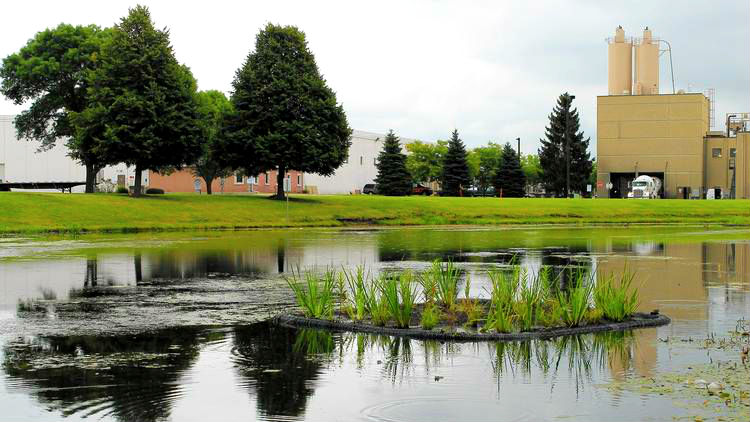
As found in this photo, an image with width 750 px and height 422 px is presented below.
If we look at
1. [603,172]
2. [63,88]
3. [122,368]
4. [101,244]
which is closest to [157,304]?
[122,368]

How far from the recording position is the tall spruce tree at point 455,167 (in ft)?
348

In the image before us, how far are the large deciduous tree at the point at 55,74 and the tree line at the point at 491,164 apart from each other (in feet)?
130

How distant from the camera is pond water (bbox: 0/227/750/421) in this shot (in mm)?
8789

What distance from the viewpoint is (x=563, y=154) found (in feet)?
386

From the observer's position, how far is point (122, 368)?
34.9 feet

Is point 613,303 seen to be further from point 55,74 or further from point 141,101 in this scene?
point 55,74

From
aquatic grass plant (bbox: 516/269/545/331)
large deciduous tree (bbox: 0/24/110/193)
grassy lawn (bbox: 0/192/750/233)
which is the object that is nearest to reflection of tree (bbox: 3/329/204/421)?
aquatic grass plant (bbox: 516/269/545/331)

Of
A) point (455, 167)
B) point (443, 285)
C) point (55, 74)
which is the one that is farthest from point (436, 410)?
point (455, 167)

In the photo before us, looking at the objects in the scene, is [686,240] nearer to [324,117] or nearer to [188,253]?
[188,253]

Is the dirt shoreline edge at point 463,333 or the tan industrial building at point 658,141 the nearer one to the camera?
the dirt shoreline edge at point 463,333

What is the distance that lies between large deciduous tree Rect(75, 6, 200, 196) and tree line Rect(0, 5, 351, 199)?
66 mm

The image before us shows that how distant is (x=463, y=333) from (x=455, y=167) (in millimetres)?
93861

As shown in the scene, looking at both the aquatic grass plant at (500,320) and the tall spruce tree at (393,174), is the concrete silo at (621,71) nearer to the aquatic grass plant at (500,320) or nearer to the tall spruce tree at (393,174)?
the tall spruce tree at (393,174)

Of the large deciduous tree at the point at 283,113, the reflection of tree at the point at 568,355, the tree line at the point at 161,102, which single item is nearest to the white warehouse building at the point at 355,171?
the tree line at the point at 161,102
